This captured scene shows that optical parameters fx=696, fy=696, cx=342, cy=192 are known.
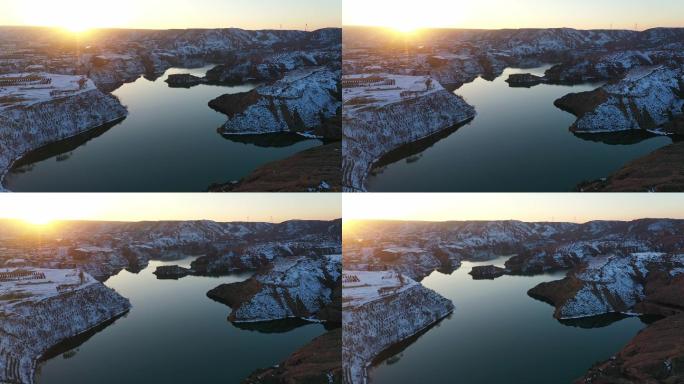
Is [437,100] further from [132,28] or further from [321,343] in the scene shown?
[132,28]

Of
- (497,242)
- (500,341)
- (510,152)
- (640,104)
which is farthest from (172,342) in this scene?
(640,104)

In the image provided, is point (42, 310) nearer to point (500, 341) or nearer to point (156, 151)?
point (156, 151)

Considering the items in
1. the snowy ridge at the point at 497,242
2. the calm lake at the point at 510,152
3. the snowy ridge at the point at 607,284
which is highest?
the calm lake at the point at 510,152

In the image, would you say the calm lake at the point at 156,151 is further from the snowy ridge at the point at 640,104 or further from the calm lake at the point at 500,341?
the snowy ridge at the point at 640,104

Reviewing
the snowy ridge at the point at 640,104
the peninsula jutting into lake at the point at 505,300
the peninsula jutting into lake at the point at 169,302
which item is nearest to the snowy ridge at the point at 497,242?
the peninsula jutting into lake at the point at 505,300

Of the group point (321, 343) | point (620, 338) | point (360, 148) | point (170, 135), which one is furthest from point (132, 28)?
point (620, 338)

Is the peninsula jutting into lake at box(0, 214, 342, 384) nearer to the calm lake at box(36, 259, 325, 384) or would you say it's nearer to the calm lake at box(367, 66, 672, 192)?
the calm lake at box(36, 259, 325, 384)
